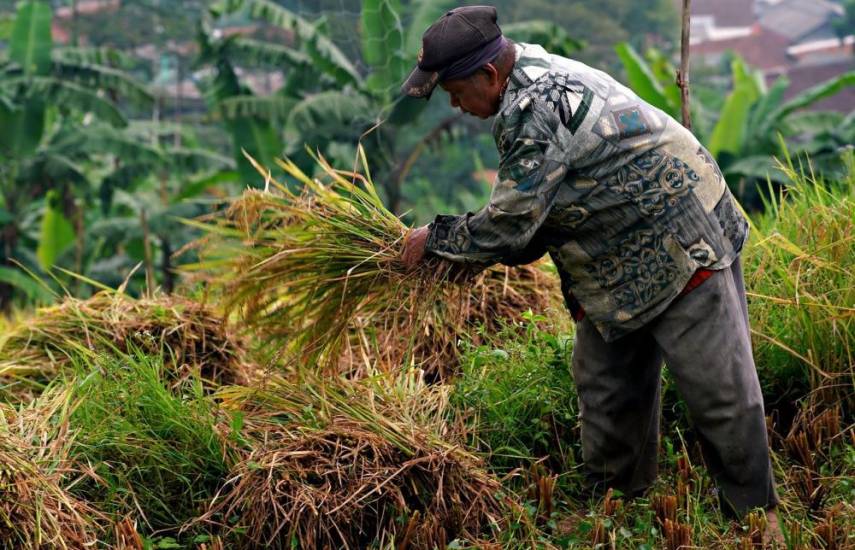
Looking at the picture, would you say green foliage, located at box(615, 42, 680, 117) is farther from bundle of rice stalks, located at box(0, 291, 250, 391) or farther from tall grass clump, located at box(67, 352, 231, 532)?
tall grass clump, located at box(67, 352, 231, 532)

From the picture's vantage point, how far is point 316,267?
3584 millimetres

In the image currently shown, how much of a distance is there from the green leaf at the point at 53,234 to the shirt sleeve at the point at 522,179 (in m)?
12.6

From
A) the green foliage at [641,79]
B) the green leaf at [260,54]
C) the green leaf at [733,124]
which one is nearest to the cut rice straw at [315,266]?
the green foliage at [641,79]

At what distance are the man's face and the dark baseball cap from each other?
0.06 m

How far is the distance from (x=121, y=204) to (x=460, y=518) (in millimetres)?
14196

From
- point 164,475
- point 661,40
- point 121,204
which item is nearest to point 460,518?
point 164,475

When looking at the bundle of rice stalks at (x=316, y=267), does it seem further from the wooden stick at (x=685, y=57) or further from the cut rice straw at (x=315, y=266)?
the wooden stick at (x=685, y=57)

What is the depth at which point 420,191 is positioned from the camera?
27.5 meters

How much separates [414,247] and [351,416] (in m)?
0.61

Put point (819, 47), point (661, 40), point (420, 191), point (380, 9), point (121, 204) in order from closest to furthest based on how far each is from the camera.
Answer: point (380, 9) → point (121, 204) → point (420, 191) → point (661, 40) → point (819, 47)

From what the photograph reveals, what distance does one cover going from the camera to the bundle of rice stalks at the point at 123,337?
14.3ft

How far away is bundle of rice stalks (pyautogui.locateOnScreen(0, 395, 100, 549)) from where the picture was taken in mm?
2906

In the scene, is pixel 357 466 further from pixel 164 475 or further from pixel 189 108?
pixel 189 108

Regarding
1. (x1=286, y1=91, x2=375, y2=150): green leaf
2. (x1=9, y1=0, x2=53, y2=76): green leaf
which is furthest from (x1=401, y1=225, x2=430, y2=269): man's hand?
(x1=9, y1=0, x2=53, y2=76): green leaf
